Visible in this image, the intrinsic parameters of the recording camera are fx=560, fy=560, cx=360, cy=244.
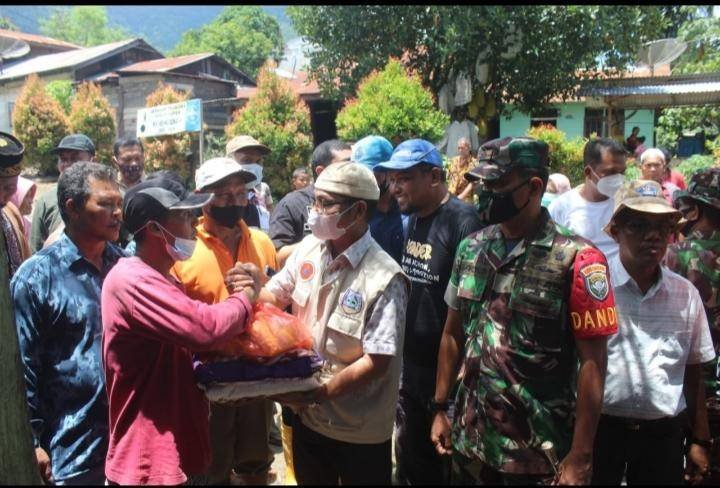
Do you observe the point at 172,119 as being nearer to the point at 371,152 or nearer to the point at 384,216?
the point at 371,152

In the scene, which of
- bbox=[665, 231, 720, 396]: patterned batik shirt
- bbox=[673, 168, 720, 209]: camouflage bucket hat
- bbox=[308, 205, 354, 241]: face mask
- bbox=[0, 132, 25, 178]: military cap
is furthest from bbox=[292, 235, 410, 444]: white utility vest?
bbox=[0, 132, 25, 178]: military cap

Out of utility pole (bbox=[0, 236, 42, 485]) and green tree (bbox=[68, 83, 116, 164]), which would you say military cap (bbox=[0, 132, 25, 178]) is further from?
green tree (bbox=[68, 83, 116, 164])

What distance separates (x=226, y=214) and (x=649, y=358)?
2.34m

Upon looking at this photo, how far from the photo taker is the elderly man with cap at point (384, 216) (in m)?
3.70

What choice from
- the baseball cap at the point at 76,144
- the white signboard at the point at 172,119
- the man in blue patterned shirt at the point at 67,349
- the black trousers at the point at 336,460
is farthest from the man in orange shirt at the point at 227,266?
the white signboard at the point at 172,119

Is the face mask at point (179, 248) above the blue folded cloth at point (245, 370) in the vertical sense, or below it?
above

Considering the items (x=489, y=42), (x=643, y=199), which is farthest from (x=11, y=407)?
(x=489, y=42)

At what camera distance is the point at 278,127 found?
16.0 m

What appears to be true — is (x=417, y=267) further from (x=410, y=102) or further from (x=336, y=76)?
(x=336, y=76)

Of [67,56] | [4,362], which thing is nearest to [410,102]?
[4,362]

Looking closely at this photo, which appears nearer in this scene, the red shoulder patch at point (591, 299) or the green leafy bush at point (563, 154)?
the red shoulder patch at point (591, 299)

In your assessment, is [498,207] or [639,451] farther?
[639,451]

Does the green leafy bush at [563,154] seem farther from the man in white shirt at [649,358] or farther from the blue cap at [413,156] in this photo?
the man in white shirt at [649,358]

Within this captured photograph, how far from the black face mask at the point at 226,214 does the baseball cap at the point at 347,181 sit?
895mm
